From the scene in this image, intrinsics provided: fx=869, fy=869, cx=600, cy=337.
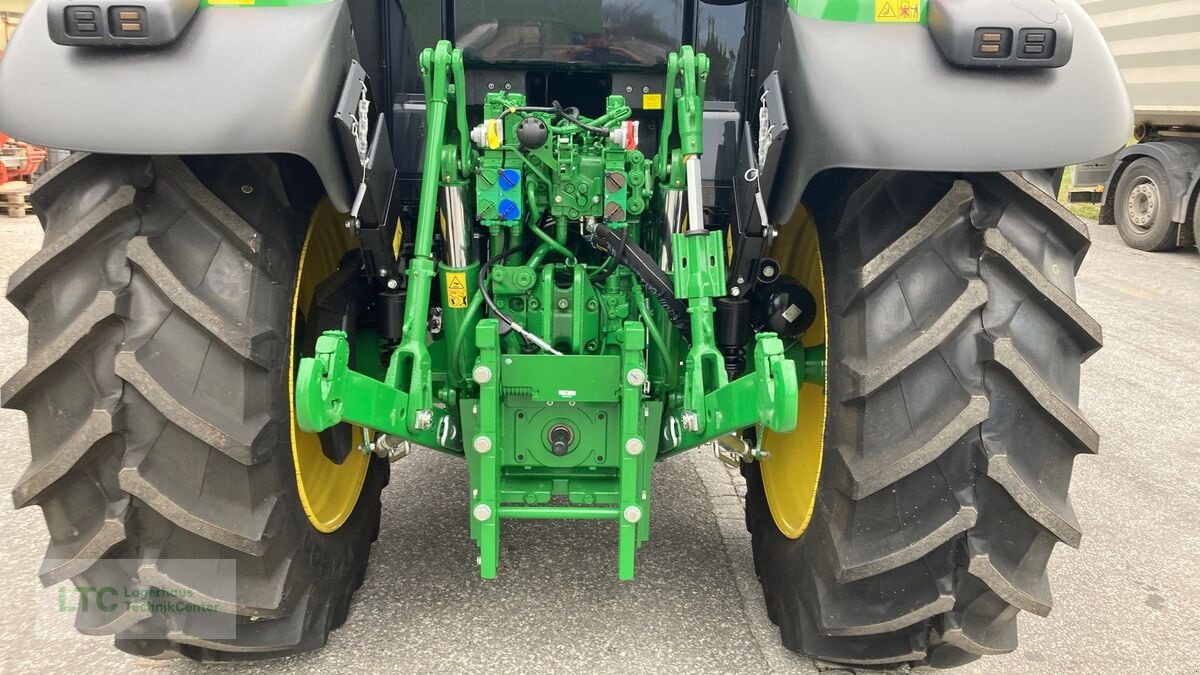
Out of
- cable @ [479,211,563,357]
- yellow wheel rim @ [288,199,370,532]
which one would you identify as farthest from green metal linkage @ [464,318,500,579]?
yellow wheel rim @ [288,199,370,532]

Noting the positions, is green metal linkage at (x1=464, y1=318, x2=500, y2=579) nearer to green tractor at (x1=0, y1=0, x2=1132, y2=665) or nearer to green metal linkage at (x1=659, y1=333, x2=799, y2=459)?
green tractor at (x1=0, y1=0, x2=1132, y2=665)

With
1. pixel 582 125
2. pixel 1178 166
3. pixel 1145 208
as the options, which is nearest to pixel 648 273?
pixel 582 125

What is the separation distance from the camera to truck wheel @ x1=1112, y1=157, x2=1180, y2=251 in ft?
30.1

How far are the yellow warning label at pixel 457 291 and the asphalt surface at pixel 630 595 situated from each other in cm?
94

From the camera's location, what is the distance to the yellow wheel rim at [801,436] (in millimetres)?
2332

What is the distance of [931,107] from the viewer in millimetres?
1745

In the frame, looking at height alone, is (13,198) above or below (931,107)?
below

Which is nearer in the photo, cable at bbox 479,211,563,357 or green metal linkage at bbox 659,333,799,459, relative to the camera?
green metal linkage at bbox 659,333,799,459

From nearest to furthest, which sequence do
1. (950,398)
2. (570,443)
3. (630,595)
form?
(950,398)
(570,443)
(630,595)

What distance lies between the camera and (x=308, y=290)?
2375 mm

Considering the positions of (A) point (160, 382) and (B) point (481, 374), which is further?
(B) point (481, 374)

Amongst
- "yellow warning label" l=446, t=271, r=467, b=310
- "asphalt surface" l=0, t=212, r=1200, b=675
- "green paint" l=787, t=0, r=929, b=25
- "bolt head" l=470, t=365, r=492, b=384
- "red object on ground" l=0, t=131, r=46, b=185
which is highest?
"green paint" l=787, t=0, r=929, b=25

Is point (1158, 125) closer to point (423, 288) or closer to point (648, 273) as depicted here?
point (648, 273)

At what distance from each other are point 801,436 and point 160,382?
1.68 m
